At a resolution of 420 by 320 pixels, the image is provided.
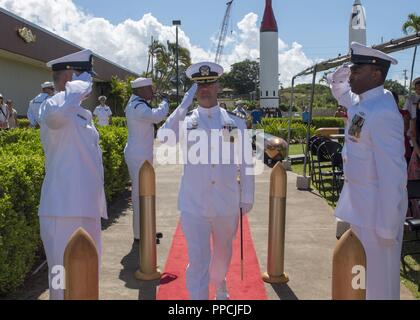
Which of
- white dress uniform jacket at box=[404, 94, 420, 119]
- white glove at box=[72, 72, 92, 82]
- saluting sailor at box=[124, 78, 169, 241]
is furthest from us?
white dress uniform jacket at box=[404, 94, 420, 119]

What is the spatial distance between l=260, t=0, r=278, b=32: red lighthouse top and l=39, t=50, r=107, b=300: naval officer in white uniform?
4480 centimetres

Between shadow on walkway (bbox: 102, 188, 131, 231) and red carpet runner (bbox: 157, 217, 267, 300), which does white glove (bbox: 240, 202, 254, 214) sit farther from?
shadow on walkway (bbox: 102, 188, 131, 231)

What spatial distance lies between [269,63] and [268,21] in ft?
14.2

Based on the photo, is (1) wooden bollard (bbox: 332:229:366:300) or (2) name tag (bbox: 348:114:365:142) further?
(2) name tag (bbox: 348:114:365:142)

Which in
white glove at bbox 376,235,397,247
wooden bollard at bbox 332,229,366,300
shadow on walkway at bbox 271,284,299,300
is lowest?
shadow on walkway at bbox 271,284,299,300

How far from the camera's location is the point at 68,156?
12.5 feet

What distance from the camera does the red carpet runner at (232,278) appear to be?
16.0 feet

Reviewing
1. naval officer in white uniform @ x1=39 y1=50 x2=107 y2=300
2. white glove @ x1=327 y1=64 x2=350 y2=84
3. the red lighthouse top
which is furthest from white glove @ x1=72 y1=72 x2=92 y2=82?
the red lighthouse top

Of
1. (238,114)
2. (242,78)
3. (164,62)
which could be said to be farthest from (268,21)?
(242,78)

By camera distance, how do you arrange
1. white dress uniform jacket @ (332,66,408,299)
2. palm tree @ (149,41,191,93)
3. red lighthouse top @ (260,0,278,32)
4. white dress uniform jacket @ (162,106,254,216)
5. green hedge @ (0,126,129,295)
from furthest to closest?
palm tree @ (149,41,191,93) < red lighthouse top @ (260,0,278,32) < green hedge @ (0,126,129,295) < white dress uniform jacket @ (162,106,254,216) < white dress uniform jacket @ (332,66,408,299)

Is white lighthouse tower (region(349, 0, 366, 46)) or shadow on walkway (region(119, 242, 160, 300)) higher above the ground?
white lighthouse tower (region(349, 0, 366, 46))

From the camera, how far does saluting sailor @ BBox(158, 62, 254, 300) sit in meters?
4.00
